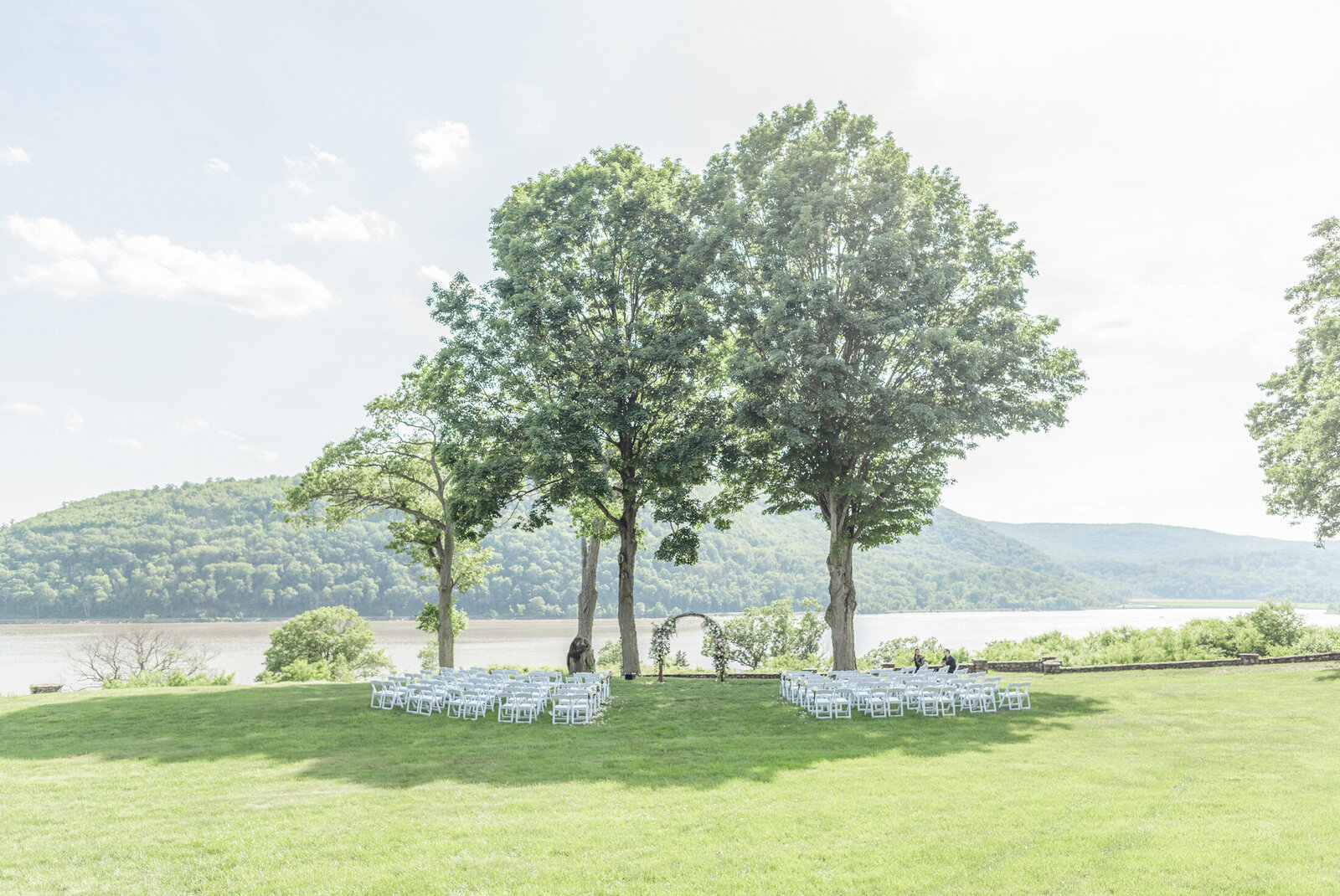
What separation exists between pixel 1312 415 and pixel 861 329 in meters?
14.8

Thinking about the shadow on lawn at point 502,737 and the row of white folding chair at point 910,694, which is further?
the row of white folding chair at point 910,694

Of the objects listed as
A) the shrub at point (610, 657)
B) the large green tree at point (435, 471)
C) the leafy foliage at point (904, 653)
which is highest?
the large green tree at point (435, 471)

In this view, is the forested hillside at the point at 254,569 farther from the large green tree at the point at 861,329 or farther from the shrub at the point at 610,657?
the large green tree at the point at 861,329

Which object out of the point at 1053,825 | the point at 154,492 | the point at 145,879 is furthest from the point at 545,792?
the point at 154,492

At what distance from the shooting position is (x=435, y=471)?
2902 cm

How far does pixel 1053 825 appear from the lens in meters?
8.33

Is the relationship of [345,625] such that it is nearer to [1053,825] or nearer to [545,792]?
[545,792]

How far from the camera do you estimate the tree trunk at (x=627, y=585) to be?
→ 83.6 feet

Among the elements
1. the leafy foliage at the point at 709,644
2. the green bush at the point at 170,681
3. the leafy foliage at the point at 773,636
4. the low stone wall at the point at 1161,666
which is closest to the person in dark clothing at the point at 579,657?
the leafy foliage at the point at 709,644

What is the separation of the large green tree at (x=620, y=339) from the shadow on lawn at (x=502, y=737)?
7.44 m

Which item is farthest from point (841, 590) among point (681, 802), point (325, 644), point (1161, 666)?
point (325, 644)

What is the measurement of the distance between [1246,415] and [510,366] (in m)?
29.1

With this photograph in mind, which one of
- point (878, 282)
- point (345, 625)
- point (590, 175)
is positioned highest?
point (590, 175)

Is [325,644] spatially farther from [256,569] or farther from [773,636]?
[256,569]
